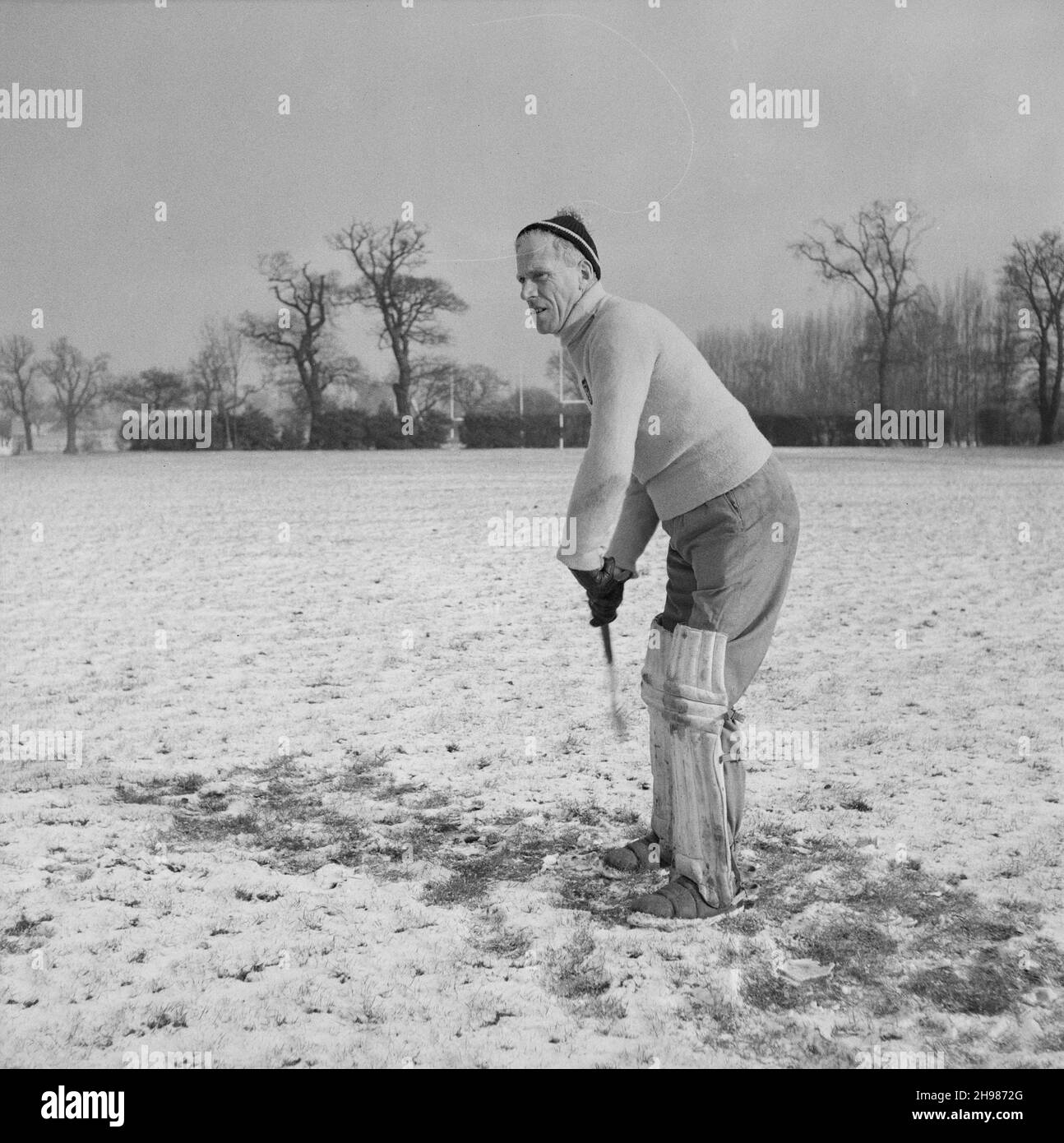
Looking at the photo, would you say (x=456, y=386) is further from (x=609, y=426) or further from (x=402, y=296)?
(x=609, y=426)

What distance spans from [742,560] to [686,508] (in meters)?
0.21

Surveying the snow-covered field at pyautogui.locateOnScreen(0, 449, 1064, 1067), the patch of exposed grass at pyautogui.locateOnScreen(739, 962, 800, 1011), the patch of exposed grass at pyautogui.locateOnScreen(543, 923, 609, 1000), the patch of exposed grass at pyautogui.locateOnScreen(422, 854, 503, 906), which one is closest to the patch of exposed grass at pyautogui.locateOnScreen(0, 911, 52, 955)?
the snow-covered field at pyautogui.locateOnScreen(0, 449, 1064, 1067)

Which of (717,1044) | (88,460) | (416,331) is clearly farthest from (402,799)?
(416,331)

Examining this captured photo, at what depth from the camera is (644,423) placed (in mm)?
3094

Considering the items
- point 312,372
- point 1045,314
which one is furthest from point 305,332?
point 1045,314

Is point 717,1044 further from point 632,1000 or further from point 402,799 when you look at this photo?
point 402,799

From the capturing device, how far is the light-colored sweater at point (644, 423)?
9.59ft

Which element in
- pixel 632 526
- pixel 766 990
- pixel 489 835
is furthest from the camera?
pixel 489 835

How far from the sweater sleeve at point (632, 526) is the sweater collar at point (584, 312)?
20.2 inches

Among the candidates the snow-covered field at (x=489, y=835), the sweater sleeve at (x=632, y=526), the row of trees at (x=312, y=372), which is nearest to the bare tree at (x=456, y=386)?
the row of trees at (x=312, y=372)

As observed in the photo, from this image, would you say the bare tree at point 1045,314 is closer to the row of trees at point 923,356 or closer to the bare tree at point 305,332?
the row of trees at point 923,356

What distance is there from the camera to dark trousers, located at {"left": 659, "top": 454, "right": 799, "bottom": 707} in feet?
9.91

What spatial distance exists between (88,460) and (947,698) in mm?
27042

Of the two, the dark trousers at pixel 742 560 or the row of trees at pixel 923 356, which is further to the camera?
the row of trees at pixel 923 356
